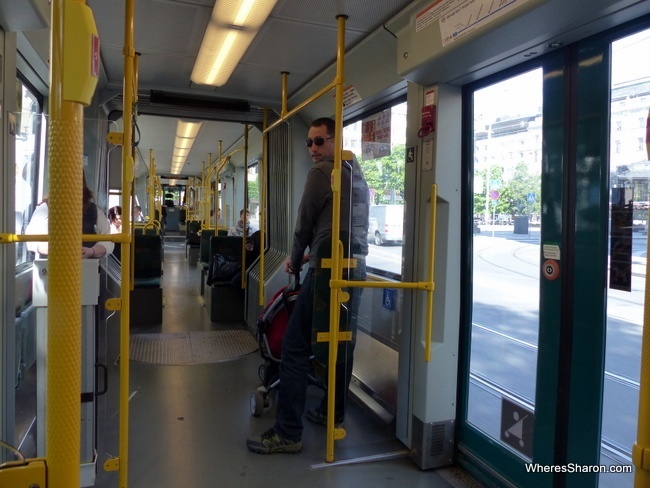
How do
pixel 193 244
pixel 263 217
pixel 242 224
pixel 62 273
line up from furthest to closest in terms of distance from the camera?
1. pixel 193 244
2. pixel 242 224
3. pixel 263 217
4. pixel 62 273

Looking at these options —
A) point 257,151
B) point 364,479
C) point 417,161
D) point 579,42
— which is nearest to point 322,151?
point 417,161

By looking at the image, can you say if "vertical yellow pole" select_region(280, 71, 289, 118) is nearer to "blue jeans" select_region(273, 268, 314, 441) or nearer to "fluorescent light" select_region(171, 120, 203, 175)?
"blue jeans" select_region(273, 268, 314, 441)

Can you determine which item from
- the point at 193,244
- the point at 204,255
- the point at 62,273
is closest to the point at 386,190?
the point at 62,273

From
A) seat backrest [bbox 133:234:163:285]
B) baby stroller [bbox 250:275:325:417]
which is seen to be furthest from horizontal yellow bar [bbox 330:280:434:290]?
seat backrest [bbox 133:234:163:285]

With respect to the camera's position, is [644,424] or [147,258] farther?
[147,258]

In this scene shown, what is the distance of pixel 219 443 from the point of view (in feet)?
10.5

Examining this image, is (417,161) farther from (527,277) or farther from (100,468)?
(100,468)

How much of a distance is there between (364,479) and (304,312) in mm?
988

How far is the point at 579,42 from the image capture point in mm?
2254

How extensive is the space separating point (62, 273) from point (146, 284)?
546cm

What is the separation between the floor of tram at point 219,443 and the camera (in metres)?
2.77

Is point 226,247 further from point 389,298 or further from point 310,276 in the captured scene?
point 310,276

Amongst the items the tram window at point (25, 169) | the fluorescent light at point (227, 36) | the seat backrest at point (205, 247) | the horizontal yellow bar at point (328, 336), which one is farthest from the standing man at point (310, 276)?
the seat backrest at point (205, 247)

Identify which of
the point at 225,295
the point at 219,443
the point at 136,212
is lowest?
the point at 219,443
